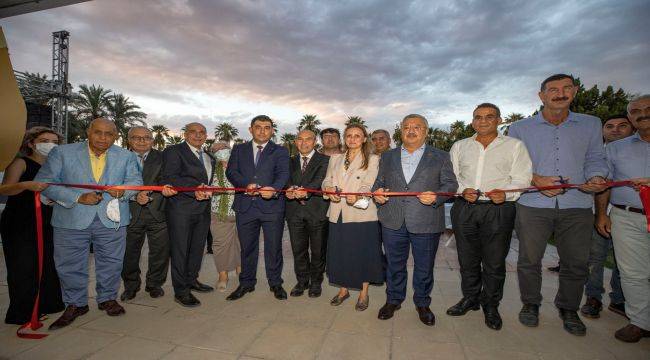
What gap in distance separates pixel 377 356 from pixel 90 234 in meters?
3.26

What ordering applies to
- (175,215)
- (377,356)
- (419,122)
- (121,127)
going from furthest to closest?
1. (121,127)
2. (175,215)
3. (419,122)
4. (377,356)

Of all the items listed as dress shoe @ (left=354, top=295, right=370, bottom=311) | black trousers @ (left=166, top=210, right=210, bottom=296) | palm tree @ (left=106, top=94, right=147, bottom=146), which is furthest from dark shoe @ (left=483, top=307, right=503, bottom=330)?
palm tree @ (left=106, top=94, right=147, bottom=146)

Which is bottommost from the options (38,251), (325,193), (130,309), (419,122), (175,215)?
(130,309)

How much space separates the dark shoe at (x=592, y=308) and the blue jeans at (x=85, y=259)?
542 cm

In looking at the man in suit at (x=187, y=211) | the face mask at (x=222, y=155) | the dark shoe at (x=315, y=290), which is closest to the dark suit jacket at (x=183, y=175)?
the man in suit at (x=187, y=211)

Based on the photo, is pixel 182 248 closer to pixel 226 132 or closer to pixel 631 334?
pixel 631 334

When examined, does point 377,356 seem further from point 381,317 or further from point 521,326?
point 521,326

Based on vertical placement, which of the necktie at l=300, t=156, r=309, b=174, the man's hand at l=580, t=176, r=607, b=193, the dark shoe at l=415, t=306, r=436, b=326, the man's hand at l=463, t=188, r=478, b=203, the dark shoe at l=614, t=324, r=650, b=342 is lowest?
the dark shoe at l=415, t=306, r=436, b=326

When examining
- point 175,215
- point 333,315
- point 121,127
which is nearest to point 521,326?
point 333,315

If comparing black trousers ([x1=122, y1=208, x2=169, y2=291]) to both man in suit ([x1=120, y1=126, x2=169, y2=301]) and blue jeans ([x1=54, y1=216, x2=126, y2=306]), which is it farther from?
blue jeans ([x1=54, y1=216, x2=126, y2=306])

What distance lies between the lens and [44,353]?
275 centimetres

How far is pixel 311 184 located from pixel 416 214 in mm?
1535

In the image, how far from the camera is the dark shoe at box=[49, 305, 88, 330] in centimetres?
320

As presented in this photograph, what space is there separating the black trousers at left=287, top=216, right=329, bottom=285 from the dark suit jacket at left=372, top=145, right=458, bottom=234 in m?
1.05
